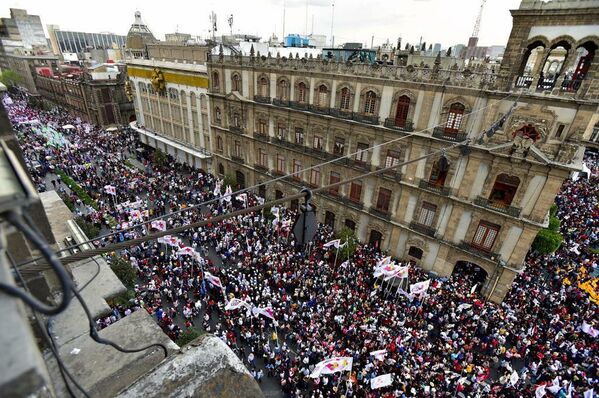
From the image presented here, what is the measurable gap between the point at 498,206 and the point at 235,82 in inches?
1111

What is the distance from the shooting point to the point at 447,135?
77.4 ft

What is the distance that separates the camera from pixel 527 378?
18.9 meters

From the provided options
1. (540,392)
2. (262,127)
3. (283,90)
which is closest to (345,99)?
(283,90)

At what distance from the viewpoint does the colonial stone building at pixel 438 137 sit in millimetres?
19703

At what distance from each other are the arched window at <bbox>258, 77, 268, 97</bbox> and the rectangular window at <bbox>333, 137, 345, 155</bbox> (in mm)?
9574

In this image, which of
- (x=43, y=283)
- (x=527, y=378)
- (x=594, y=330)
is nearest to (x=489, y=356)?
(x=527, y=378)

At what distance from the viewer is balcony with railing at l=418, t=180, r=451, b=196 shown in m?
24.9

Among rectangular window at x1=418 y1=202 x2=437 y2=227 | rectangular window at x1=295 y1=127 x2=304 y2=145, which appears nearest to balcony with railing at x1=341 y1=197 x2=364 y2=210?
rectangular window at x1=418 y1=202 x2=437 y2=227

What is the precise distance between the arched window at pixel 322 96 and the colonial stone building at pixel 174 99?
16.7 metres

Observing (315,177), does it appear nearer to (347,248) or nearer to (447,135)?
(347,248)

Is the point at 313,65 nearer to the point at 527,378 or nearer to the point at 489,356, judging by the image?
the point at 489,356

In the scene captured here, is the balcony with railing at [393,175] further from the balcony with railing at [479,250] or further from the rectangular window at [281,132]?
the rectangular window at [281,132]

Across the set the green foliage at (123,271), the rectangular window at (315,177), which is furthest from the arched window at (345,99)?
the green foliage at (123,271)

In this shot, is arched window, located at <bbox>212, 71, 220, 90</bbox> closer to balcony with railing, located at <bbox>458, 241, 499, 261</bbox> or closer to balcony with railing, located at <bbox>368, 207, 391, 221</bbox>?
balcony with railing, located at <bbox>368, 207, 391, 221</bbox>
